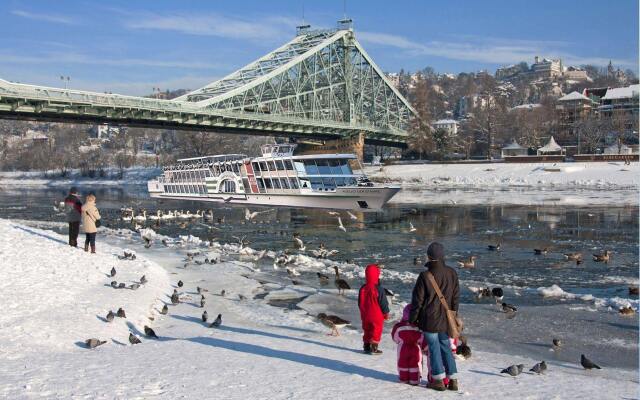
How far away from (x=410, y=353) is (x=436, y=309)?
2.39 feet

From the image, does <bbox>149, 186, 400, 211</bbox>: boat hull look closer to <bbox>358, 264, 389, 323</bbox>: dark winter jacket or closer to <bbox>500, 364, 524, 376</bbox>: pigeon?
<bbox>358, 264, 389, 323</bbox>: dark winter jacket

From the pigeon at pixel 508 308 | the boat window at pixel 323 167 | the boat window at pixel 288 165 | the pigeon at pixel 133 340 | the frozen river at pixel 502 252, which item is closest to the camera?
the pigeon at pixel 133 340

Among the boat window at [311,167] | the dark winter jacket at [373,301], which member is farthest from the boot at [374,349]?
the boat window at [311,167]

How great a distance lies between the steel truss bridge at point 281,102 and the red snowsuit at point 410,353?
4723cm

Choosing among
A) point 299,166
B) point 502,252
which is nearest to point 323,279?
point 502,252

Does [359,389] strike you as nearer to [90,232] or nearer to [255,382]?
[255,382]

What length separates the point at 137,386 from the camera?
734cm

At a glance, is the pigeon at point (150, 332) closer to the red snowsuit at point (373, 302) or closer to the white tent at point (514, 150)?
the red snowsuit at point (373, 302)

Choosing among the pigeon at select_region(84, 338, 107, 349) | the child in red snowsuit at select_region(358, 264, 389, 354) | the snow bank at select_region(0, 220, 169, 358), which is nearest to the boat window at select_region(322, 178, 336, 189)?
the snow bank at select_region(0, 220, 169, 358)

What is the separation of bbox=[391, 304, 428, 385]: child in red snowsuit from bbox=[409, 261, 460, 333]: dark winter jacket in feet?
Answer: 0.86

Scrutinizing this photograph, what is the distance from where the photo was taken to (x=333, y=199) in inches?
1676

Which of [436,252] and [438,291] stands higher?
[436,252]

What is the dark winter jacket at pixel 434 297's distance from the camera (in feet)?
23.9

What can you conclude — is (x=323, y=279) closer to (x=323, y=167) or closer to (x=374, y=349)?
(x=374, y=349)
